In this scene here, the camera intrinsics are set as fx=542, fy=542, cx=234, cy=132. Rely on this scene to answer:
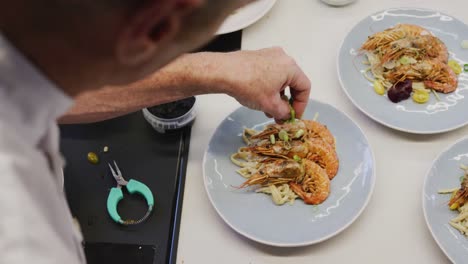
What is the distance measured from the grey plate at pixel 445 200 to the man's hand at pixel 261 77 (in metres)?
0.40

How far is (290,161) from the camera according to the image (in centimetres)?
146

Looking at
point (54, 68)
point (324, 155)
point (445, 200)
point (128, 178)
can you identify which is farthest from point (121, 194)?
point (54, 68)

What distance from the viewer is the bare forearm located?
133 cm

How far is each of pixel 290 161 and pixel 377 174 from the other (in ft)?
0.79

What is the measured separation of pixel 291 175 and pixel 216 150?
22 cm

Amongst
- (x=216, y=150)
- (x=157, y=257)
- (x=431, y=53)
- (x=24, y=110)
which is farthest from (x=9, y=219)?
(x=431, y=53)

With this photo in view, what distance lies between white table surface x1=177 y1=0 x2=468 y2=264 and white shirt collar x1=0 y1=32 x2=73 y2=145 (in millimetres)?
853

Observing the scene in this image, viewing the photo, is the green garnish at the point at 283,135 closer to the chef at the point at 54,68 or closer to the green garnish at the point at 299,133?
the green garnish at the point at 299,133

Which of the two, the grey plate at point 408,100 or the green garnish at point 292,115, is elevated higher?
the green garnish at point 292,115

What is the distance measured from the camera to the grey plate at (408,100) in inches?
60.0

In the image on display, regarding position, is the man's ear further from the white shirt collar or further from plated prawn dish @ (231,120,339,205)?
plated prawn dish @ (231,120,339,205)

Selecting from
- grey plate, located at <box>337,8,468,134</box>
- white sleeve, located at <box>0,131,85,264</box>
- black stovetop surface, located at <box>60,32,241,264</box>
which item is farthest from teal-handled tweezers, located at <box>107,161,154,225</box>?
white sleeve, located at <box>0,131,85,264</box>

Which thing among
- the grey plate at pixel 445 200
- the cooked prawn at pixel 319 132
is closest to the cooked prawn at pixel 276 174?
the cooked prawn at pixel 319 132

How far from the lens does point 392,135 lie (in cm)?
155
